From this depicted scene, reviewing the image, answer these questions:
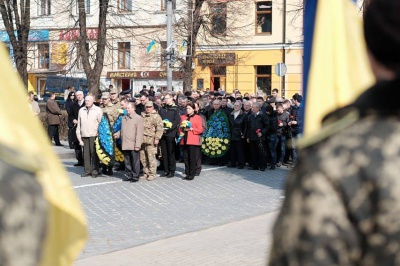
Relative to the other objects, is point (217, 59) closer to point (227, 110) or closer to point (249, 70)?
point (249, 70)

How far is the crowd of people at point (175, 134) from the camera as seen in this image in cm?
1772

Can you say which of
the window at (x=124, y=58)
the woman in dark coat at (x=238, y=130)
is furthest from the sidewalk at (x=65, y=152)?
the window at (x=124, y=58)

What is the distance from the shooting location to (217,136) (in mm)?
21156

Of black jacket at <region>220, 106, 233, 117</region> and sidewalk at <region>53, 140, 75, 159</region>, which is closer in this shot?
black jacket at <region>220, 106, 233, 117</region>

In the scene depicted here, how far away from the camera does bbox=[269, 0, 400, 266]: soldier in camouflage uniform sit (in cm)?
209

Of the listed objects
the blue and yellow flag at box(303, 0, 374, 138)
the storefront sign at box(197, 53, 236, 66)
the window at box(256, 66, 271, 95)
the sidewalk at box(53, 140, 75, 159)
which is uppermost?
the storefront sign at box(197, 53, 236, 66)

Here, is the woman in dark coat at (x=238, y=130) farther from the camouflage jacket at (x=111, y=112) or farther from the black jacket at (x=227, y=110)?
the camouflage jacket at (x=111, y=112)

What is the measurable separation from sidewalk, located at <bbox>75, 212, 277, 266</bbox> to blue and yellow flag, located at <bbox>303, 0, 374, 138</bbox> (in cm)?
515

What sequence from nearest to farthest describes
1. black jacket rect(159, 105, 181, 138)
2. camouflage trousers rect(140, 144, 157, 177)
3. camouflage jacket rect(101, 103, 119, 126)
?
camouflage trousers rect(140, 144, 157, 177) < black jacket rect(159, 105, 181, 138) < camouflage jacket rect(101, 103, 119, 126)

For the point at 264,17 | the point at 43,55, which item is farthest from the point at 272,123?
the point at 43,55

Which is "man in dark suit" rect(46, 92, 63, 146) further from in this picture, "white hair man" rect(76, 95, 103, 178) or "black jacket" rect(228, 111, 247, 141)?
"white hair man" rect(76, 95, 103, 178)

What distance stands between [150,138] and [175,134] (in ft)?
3.33

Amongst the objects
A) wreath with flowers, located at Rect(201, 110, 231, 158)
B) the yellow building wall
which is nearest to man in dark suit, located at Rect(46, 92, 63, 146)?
wreath with flowers, located at Rect(201, 110, 231, 158)

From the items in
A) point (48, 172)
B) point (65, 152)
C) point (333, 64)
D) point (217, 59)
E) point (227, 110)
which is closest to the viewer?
point (48, 172)
